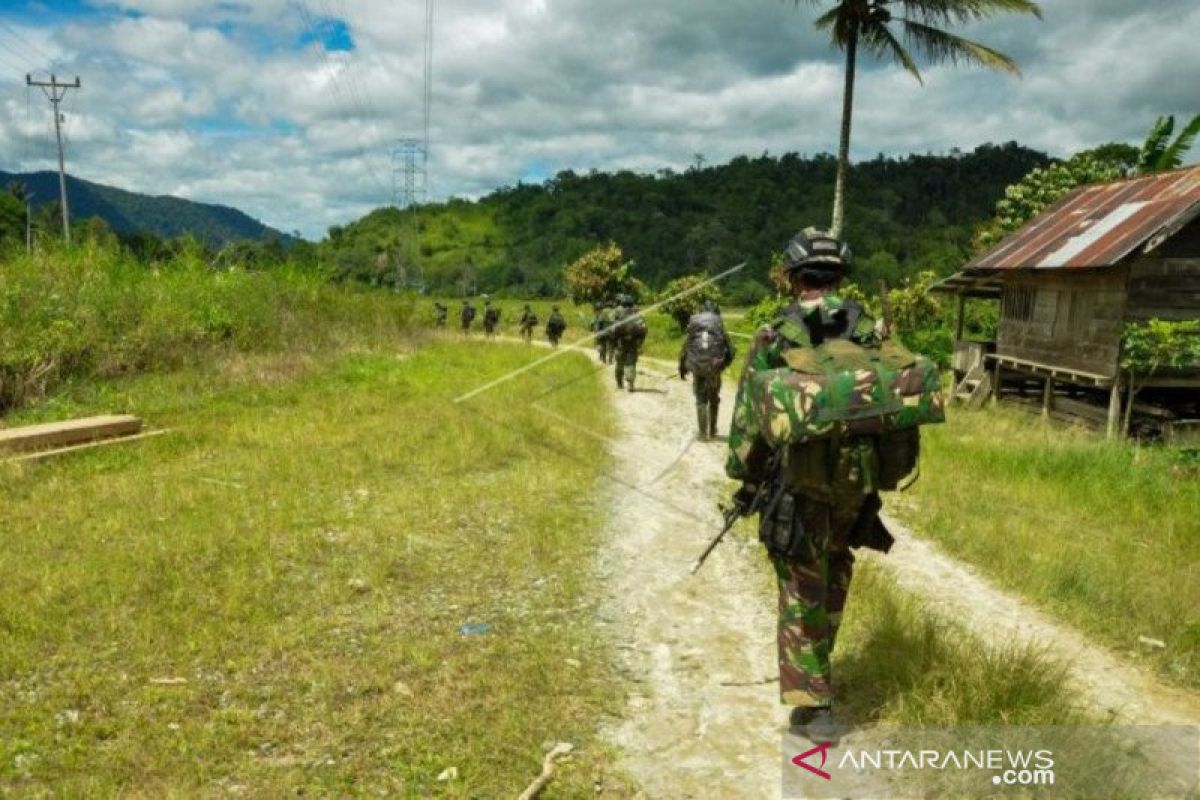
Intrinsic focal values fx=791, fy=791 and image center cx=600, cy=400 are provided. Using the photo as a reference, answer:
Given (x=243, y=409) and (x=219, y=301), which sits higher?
(x=219, y=301)

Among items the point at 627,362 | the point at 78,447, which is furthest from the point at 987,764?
the point at 627,362

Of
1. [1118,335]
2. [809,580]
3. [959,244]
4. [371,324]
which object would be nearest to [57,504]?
[809,580]

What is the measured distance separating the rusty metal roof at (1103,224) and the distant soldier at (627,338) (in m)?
8.09

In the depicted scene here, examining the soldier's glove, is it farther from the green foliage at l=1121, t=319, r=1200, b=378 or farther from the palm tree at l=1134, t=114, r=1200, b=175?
the palm tree at l=1134, t=114, r=1200, b=175

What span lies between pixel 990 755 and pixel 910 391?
166 centimetres

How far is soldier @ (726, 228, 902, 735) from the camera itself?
363 centimetres

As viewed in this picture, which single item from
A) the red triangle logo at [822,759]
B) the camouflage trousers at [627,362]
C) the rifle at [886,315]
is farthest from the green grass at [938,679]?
the camouflage trousers at [627,362]

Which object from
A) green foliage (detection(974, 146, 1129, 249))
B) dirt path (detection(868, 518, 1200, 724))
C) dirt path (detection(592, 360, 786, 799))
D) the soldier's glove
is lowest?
dirt path (detection(868, 518, 1200, 724))

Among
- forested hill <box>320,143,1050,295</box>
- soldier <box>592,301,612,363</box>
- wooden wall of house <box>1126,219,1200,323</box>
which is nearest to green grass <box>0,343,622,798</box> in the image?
soldier <box>592,301,612,363</box>

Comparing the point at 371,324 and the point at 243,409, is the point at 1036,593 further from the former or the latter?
the point at 371,324

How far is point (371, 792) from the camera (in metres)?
3.40

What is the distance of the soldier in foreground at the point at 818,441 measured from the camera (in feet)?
11.3

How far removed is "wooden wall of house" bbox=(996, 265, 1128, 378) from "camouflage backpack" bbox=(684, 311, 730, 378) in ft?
28.3

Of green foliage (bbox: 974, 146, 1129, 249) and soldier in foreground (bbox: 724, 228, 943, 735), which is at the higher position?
green foliage (bbox: 974, 146, 1129, 249)
